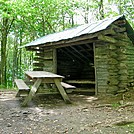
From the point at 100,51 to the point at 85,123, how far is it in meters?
4.59

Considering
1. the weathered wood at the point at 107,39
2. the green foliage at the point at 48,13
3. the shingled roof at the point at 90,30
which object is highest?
the green foliage at the point at 48,13

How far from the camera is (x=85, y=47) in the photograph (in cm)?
1084

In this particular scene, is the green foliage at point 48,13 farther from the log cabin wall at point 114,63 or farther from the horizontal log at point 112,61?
the horizontal log at point 112,61

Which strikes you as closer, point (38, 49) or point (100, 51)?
point (100, 51)

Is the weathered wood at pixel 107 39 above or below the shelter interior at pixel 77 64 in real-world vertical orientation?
above

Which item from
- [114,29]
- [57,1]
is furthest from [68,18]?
[114,29]

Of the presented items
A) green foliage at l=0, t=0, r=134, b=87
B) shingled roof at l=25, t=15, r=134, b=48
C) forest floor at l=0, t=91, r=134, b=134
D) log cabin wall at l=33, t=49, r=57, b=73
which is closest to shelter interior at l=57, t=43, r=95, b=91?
log cabin wall at l=33, t=49, r=57, b=73

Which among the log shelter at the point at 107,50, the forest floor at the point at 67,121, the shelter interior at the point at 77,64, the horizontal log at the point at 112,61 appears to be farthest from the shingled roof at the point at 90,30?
the forest floor at the point at 67,121

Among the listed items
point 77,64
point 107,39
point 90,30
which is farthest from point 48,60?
point 107,39

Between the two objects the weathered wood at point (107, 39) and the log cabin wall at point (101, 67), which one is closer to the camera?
the weathered wood at point (107, 39)

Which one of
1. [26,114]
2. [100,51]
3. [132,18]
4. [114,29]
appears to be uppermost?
[132,18]

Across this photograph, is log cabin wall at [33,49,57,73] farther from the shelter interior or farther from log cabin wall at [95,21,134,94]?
log cabin wall at [95,21,134,94]

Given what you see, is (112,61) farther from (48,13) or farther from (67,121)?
(48,13)

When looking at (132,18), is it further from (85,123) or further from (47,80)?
(85,123)
